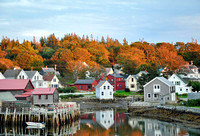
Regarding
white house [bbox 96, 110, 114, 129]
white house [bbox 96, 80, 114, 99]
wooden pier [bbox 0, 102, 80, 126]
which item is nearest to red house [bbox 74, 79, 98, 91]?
white house [bbox 96, 80, 114, 99]

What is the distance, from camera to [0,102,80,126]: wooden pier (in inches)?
1679

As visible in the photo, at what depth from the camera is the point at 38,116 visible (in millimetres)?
42938

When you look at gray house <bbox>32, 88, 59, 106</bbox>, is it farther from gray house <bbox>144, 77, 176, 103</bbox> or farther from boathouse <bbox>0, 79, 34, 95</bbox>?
gray house <bbox>144, 77, 176, 103</bbox>

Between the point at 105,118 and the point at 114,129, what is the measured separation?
833 cm

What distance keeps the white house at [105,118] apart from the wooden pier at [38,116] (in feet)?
17.1

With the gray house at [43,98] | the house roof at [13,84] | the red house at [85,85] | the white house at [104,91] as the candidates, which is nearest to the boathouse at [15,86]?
the house roof at [13,84]

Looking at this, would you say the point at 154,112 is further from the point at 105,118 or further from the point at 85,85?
the point at 85,85

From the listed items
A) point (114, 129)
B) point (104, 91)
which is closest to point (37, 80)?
point (104, 91)

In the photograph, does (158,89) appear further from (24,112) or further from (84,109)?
(24,112)

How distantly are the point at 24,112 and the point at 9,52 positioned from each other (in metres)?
86.5

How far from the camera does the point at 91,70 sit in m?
95.8

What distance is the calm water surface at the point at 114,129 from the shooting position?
39375 mm

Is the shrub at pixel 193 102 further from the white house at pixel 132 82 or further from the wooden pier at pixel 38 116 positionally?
the white house at pixel 132 82

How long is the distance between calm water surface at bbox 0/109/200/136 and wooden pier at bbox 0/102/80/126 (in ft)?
3.80
